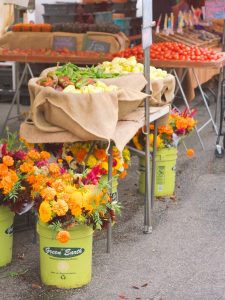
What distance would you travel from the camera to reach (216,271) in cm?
471

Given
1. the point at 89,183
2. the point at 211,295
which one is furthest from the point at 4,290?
the point at 211,295

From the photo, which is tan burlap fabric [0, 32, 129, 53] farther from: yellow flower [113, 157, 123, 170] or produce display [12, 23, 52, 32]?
yellow flower [113, 157, 123, 170]

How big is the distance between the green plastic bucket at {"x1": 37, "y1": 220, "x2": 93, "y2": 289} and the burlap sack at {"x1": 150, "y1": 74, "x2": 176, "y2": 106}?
1.57m

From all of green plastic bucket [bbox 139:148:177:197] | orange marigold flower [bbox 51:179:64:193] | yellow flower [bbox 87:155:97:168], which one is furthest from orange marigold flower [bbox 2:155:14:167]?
green plastic bucket [bbox 139:148:177:197]

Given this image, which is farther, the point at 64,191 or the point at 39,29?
the point at 39,29

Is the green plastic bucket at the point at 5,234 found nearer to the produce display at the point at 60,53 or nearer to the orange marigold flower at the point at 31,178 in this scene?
the orange marigold flower at the point at 31,178

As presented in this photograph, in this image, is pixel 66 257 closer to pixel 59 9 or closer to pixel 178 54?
pixel 178 54

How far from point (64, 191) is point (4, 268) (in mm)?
976

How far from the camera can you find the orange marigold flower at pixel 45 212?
155 inches

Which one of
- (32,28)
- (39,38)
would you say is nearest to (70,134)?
(39,38)

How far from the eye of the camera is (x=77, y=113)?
4.38 m

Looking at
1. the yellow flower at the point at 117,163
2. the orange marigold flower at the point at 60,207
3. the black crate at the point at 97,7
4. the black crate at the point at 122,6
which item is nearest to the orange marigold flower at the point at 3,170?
the orange marigold flower at the point at 60,207

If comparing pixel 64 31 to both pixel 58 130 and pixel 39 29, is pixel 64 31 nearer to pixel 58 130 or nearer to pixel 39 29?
pixel 39 29

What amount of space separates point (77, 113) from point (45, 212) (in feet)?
2.60
